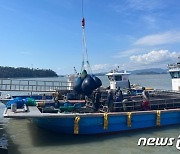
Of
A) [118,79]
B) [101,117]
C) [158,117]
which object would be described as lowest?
[158,117]

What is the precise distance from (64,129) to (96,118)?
1647 mm

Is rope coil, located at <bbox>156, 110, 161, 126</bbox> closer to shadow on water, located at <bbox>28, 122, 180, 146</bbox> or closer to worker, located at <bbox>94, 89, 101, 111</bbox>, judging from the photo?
shadow on water, located at <bbox>28, 122, 180, 146</bbox>

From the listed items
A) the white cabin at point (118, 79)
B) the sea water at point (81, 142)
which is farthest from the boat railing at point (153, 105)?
the white cabin at point (118, 79)

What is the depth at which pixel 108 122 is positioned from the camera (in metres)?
13.2

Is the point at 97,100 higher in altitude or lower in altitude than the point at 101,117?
higher

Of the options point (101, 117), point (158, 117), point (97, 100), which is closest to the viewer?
point (101, 117)

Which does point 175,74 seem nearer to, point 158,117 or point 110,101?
point 158,117

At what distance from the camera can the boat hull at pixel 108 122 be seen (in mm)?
12539

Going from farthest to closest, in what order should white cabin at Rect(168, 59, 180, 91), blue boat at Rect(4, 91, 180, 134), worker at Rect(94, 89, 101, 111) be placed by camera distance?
white cabin at Rect(168, 59, 180, 91) → worker at Rect(94, 89, 101, 111) → blue boat at Rect(4, 91, 180, 134)

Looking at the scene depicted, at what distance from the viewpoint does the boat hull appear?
41.1 ft

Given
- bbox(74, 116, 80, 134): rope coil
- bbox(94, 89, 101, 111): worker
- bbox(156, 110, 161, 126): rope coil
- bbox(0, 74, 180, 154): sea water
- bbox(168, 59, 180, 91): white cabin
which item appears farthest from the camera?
bbox(168, 59, 180, 91): white cabin

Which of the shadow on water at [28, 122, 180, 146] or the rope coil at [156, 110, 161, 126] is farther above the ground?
the rope coil at [156, 110, 161, 126]

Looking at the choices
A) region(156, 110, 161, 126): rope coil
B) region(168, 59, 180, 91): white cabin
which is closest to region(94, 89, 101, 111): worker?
region(156, 110, 161, 126): rope coil

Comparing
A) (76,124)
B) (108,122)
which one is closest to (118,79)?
(108,122)
